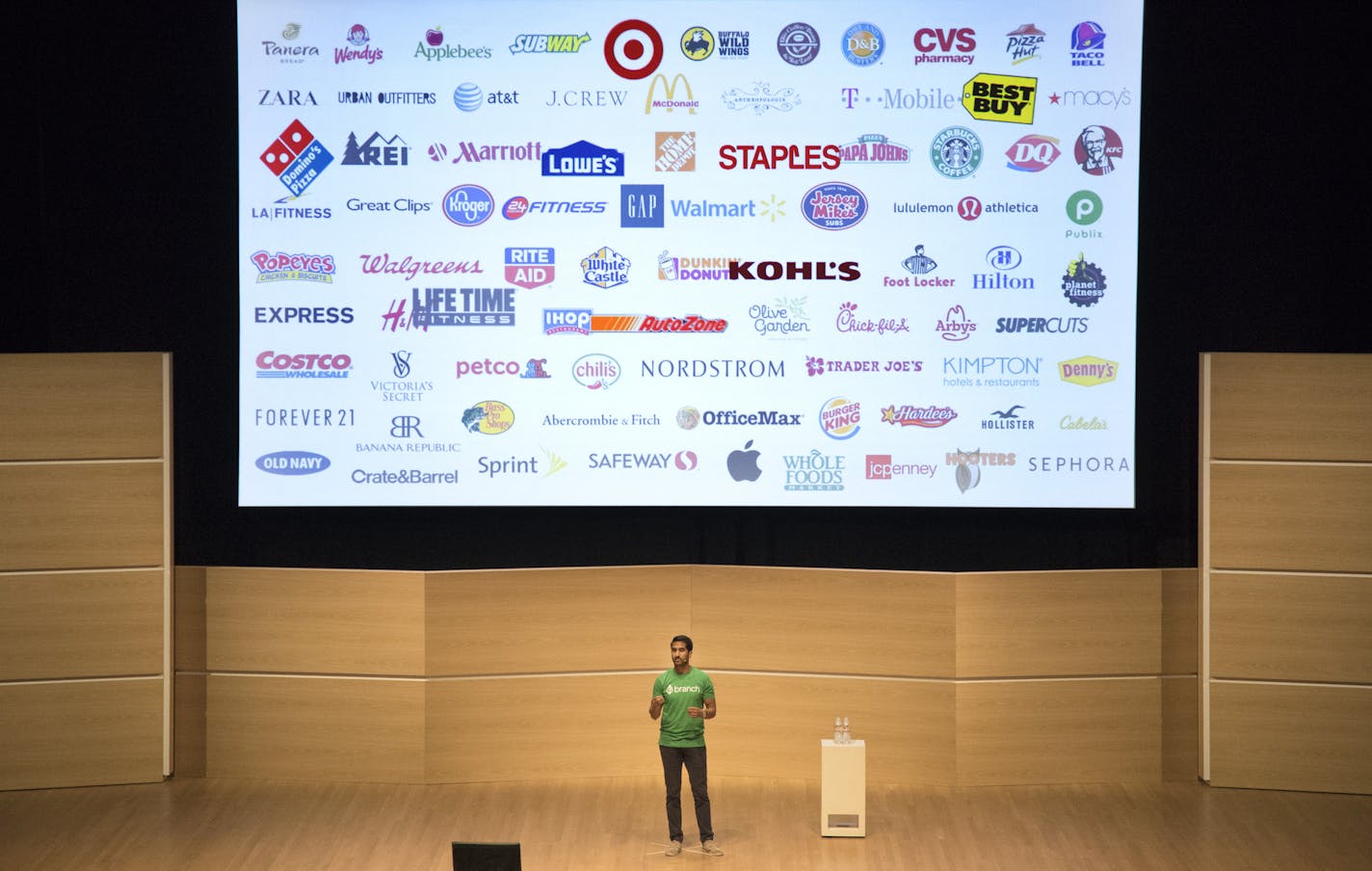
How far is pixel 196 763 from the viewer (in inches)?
370

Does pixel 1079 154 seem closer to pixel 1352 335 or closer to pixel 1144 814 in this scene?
pixel 1352 335

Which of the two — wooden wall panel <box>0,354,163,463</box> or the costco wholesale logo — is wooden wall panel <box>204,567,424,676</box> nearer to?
wooden wall panel <box>0,354,163,463</box>

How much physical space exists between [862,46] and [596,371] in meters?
2.49

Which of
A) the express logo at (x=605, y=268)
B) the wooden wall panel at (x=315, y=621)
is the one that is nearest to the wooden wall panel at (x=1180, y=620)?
the express logo at (x=605, y=268)

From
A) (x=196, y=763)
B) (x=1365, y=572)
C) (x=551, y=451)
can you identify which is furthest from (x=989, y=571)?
(x=196, y=763)

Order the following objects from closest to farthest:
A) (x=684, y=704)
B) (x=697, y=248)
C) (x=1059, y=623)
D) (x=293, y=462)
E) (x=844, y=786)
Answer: (x=684, y=704) < (x=844, y=786) < (x=697, y=248) < (x=293, y=462) < (x=1059, y=623)

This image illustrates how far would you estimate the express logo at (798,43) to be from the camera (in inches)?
348

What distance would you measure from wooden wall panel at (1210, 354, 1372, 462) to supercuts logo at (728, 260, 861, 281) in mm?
2321

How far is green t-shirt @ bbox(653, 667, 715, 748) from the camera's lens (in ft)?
26.3

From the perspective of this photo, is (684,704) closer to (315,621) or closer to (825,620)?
(825,620)

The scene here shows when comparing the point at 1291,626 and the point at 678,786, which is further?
the point at 1291,626

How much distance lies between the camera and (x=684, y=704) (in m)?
8.02

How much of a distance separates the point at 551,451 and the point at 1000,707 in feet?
10.5

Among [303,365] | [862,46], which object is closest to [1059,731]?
[862,46]
